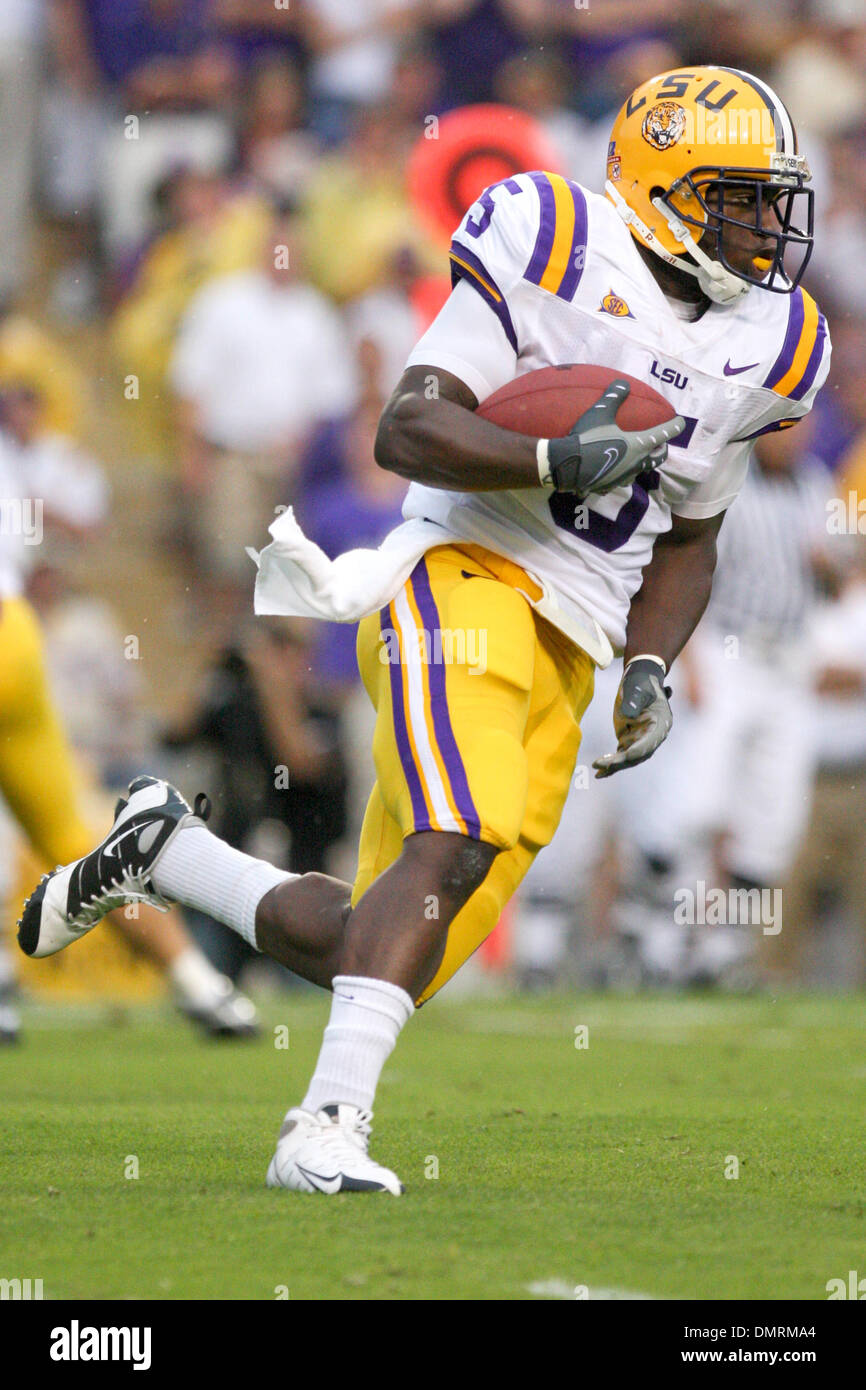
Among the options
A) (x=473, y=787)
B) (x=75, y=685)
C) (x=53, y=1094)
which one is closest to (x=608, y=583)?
(x=473, y=787)

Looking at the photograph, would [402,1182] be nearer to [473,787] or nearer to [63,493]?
[473,787]

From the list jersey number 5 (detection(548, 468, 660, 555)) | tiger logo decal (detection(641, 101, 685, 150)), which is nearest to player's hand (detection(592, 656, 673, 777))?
jersey number 5 (detection(548, 468, 660, 555))

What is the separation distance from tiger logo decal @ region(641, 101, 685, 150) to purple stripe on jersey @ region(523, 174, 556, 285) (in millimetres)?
269

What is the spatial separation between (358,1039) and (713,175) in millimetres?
1505

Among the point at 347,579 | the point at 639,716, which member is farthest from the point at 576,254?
the point at 639,716

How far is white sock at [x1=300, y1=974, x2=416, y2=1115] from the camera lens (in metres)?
3.11

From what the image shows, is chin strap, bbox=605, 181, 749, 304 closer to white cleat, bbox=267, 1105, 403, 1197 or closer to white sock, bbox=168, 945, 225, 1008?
white cleat, bbox=267, 1105, 403, 1197

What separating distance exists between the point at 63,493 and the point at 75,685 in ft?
3.29

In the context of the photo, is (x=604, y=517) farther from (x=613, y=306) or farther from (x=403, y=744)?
(x=403, y=744)

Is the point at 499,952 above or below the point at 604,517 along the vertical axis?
above

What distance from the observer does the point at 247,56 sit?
9938 millimetres

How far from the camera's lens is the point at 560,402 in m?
3.28

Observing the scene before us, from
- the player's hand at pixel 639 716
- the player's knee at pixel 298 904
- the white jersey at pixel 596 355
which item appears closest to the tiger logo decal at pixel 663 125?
the white jersey at pixel 596 355

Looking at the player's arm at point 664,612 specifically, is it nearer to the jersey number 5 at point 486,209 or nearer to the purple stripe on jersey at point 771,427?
the purple stripe on jersey at point 771,427
